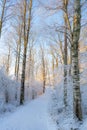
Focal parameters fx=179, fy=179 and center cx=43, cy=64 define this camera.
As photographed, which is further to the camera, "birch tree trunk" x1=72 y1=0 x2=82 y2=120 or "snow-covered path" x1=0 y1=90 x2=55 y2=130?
"birch tree trunk" x1=72 y1=0 x2=82 y2=120

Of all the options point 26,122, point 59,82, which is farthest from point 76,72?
point 59,82

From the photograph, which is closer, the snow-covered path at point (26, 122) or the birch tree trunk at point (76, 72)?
the snow-covered path at point (26, 122)

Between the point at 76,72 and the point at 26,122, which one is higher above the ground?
the point at 76,72

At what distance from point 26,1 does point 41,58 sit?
2242 centimetres

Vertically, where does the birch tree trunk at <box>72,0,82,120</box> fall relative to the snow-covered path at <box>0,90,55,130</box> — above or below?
above

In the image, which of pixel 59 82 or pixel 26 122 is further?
pixel 59 82

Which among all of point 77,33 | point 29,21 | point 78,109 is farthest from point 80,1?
point 29,21

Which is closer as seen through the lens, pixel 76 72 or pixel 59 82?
pixel 76 72

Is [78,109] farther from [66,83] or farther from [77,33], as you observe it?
[66,83]

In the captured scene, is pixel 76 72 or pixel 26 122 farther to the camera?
pixel 26 122

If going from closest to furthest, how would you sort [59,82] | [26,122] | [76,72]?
1. [76,72]
2. [26,122]
3. [59,82]

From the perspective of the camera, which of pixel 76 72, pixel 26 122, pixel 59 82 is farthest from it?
pixel 59 82

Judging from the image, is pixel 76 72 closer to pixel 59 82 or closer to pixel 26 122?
pixel 26 122

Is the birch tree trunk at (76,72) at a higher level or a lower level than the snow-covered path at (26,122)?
higher
